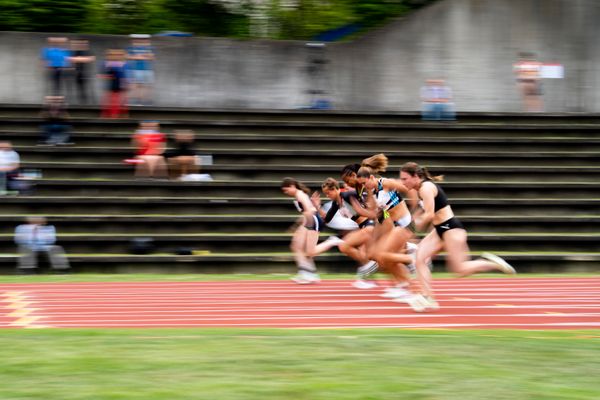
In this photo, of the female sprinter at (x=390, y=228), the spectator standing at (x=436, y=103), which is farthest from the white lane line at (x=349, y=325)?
the spectator standing at (x=436, y=103)

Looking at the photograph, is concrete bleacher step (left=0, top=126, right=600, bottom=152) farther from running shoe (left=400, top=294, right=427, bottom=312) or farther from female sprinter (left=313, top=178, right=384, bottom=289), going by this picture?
running shoe (left=400, top=294, right=427, bottom=312)

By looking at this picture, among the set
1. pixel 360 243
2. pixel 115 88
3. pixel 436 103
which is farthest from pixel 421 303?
pixel 436 103

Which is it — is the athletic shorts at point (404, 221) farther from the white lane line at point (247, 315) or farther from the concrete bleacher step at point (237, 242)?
the concrete bleacher step at point (237, 242)

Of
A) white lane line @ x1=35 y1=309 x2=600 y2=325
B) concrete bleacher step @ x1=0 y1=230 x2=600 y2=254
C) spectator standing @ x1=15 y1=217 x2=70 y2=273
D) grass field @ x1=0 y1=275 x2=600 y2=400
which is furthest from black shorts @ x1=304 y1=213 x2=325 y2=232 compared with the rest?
grass field @ x1=0 y1=275 x2=600 y2=400

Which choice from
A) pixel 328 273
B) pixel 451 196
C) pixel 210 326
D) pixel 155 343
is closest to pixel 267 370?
pixel 155 343

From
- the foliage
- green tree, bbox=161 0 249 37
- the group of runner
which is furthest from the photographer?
green tree, bbox=161 0 249 37

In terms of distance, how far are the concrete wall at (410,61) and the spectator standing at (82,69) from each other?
34 cm

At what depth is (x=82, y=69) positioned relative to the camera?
81.7ft

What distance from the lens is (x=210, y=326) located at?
10789mm

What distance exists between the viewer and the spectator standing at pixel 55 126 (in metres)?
22.4

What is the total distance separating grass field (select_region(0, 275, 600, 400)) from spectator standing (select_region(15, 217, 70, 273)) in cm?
756

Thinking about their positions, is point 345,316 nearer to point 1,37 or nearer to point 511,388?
point 511,388

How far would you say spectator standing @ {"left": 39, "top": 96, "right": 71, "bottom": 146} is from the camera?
73.4 feet

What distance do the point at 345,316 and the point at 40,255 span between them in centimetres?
743
